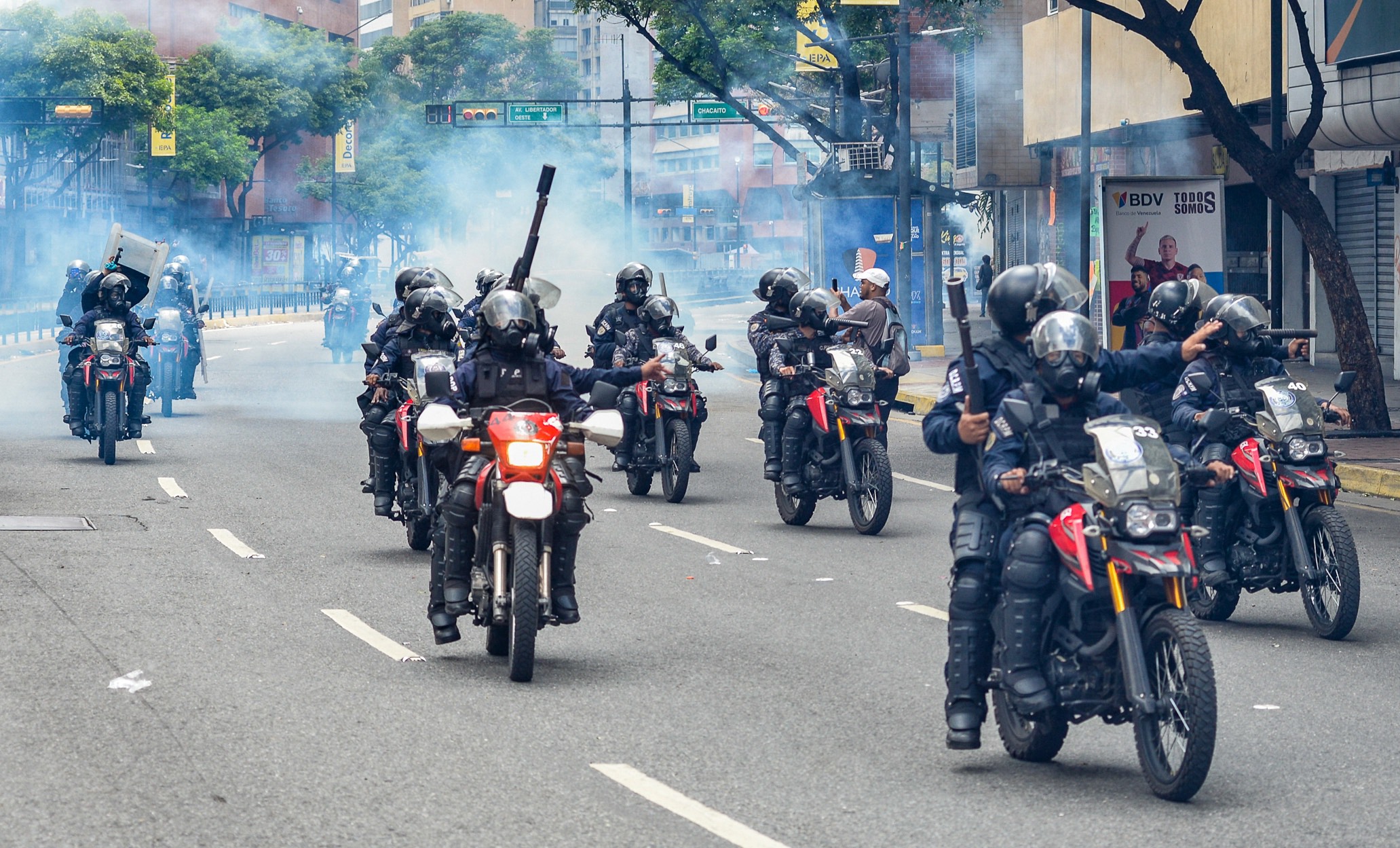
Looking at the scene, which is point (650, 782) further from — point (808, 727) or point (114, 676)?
point (114, 676)

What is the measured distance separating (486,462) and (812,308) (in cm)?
592

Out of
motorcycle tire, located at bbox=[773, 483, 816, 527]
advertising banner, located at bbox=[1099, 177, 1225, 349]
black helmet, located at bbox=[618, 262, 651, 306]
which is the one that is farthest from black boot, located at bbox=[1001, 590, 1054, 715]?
advertising banner, located at bbox=[1099, 177, 1225, 349]

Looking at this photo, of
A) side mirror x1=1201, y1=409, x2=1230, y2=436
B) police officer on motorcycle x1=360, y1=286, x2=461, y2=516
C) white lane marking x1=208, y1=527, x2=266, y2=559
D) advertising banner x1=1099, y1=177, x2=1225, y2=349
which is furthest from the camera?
advertising banner x1=1099, y1=177, x2=1225, y2=349

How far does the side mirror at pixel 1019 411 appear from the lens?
21.8 ft

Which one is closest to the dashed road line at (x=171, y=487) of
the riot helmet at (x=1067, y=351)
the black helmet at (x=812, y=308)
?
the black helmet at (x=812, y=308)

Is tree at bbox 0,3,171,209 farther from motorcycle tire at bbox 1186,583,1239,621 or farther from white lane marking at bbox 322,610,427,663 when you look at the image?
motorcycle tire at bbox 1186,583,1239,621

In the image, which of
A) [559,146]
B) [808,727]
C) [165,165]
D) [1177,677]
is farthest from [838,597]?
[559,146]

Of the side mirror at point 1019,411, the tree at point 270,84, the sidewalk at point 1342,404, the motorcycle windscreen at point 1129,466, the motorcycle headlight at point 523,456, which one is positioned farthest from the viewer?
the tree at point 270,84

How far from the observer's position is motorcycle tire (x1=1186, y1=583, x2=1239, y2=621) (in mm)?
10281

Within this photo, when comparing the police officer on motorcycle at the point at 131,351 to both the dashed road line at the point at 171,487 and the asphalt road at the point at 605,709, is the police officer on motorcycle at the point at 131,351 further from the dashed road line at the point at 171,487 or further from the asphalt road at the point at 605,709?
the asphalt road at the point at 605,709

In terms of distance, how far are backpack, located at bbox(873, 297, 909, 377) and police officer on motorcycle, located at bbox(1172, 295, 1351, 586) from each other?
5.07 m

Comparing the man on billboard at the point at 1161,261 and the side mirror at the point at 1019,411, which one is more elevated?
the man on billboard at the point at 1161,261

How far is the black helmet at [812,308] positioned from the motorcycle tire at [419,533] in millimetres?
3152

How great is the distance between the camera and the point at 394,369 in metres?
13.0
